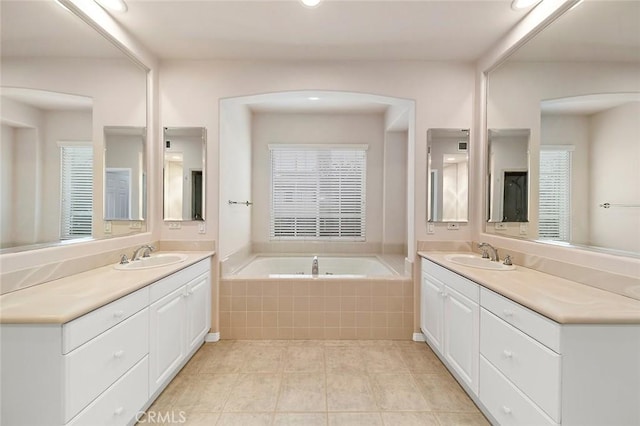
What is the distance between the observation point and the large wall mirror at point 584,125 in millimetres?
1524

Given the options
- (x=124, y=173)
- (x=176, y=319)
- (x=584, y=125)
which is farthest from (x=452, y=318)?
(x=124, y=173)

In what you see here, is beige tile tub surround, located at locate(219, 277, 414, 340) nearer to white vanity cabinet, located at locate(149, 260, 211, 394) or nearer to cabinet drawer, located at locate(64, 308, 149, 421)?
white vanity cabinet, located at locate(149, 260, 211, 394)

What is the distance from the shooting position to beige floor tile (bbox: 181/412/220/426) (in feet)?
5.98

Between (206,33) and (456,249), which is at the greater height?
(206,33)

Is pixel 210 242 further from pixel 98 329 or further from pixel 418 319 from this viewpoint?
pixel 418 319

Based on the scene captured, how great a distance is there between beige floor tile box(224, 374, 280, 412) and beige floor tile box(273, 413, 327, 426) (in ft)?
0.36

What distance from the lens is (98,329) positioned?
1397 millimetres

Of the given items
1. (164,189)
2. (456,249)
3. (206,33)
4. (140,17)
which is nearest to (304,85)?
(206,33)

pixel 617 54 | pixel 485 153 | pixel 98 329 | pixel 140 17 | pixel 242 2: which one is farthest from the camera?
pixel 485 153

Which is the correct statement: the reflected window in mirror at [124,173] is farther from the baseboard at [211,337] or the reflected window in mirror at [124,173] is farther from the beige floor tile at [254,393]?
the beige floor tile at [254,393]

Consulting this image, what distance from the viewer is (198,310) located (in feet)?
8.45

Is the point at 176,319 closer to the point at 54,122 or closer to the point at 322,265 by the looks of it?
the point at 54,122

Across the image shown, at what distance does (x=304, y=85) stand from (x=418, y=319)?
2.53 meters

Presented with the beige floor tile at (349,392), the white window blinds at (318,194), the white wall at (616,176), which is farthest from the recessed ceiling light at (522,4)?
the beige floor tile at (349,392)
